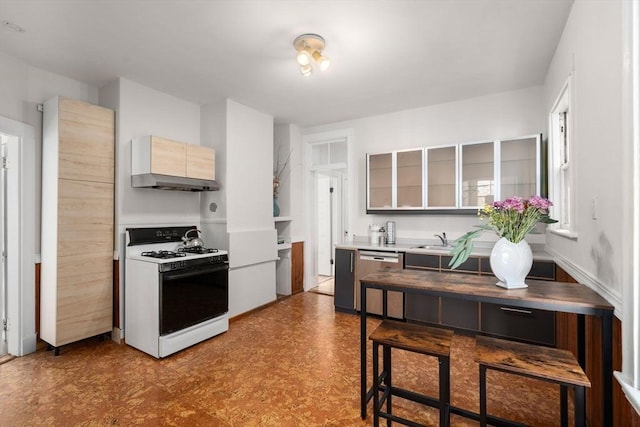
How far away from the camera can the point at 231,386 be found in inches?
92.3

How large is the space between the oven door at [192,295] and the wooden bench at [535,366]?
2.53 metres

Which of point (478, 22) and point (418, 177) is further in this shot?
point (418, 177)

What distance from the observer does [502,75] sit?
125 inches

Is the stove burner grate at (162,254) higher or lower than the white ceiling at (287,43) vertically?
lower

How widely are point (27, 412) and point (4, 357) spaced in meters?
1.22

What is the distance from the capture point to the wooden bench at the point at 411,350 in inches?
62.1

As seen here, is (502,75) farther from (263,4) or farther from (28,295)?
(28,295)

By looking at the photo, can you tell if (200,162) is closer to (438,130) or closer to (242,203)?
(242,203)

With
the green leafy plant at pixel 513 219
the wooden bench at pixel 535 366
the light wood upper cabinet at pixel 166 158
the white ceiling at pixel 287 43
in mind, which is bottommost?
the wooden bench at pixel 535 366

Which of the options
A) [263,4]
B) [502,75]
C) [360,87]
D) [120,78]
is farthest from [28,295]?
[502,75]

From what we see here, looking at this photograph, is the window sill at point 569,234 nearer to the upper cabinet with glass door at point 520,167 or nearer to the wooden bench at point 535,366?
the upper cabinet with glass door at point 520,167

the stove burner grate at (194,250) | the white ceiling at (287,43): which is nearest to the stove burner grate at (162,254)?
the stove burner grate at (194,250)

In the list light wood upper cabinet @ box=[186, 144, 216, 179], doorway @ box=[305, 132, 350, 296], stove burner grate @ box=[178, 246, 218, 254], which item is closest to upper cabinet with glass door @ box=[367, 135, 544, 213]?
doorway @ box=[305, 132, 350, 296]

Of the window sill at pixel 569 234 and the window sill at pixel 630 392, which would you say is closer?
the window sill at pixel 630 392
